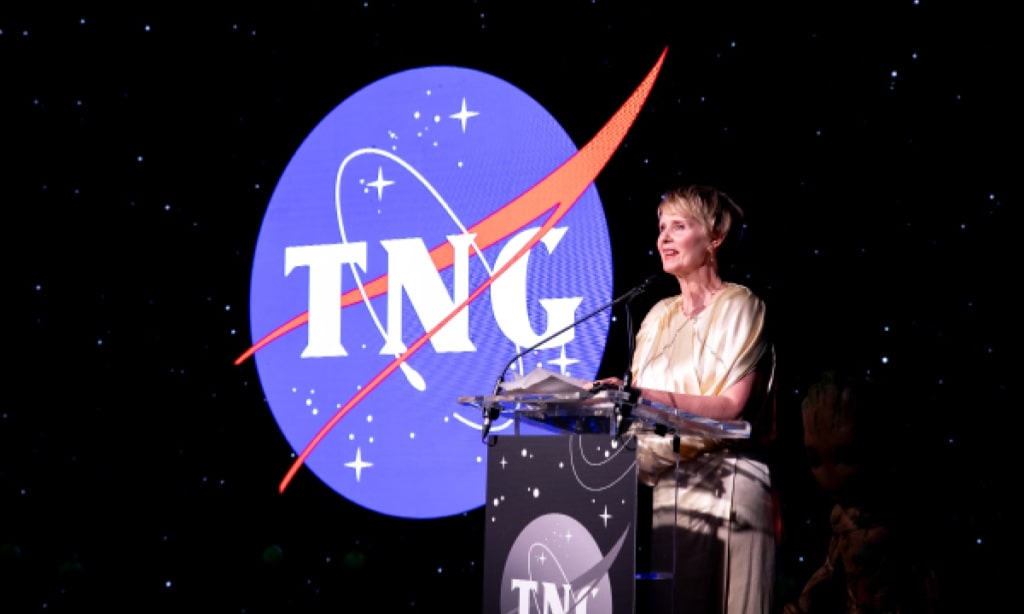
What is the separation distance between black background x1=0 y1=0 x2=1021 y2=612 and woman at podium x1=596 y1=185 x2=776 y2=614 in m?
0.15

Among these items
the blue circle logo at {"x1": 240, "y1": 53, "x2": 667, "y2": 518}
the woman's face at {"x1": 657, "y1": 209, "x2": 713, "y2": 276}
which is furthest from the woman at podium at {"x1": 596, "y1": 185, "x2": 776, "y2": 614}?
the blue circle logo at {"x1": 240, "y1": 53, "x2": 667, "y2": 518}

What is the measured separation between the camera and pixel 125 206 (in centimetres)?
569

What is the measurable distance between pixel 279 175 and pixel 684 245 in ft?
7.87

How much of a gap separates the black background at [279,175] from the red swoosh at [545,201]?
8cm

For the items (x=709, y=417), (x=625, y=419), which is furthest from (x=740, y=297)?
(x=625, y=419)

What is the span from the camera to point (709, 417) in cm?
318

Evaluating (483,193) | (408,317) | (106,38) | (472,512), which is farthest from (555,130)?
(106,38)

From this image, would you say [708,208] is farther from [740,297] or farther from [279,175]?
[279,175]

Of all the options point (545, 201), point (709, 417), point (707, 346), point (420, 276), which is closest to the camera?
point (709, 417)

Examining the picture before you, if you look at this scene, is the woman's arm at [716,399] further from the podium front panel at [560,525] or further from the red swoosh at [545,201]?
the red swoosh at [545,201]

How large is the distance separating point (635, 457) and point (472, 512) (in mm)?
1951

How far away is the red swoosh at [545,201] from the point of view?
4.48 m

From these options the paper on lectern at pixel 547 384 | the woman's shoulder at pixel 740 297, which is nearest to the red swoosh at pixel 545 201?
the woman's shoulder at pixel 740 297

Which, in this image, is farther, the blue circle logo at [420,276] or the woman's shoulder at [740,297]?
the blue circle logo at [420,276]
